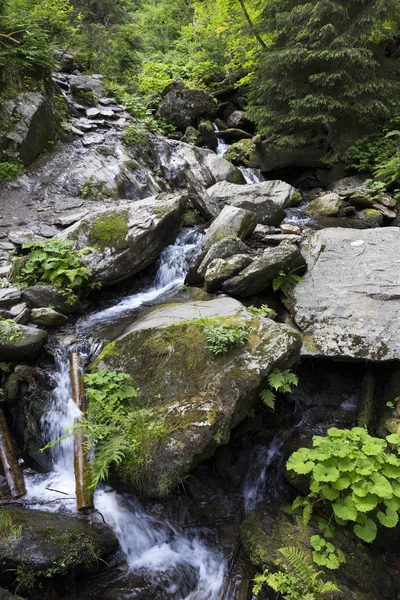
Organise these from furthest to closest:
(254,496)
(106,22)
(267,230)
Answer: (106,22) → (267,230) → (254,496)

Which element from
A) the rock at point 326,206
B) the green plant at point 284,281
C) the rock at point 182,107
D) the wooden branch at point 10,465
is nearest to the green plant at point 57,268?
the wooden branch at point 10,465

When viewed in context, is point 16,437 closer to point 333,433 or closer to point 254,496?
point 254,496

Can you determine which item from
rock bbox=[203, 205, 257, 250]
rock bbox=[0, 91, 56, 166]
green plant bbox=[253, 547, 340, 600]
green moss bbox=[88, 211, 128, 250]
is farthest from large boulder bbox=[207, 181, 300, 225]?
green plant bbox=[253, 547, 340, 600]

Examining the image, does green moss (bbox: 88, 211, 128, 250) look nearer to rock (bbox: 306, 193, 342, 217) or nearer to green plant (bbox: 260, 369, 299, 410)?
green plant (bbox: 260, 369, 299, 410)

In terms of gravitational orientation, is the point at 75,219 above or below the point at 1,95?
below

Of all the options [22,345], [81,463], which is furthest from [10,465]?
[22,345]

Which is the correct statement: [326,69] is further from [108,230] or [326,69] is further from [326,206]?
[108,230]

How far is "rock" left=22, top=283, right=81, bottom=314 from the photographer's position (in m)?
6.03

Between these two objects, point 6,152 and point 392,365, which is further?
point 6,152

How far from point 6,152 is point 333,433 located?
10182 millimetres

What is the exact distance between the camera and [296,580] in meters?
3.42

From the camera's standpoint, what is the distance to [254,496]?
4.57 metres

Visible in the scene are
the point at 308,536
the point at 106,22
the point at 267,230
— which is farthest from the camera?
the point at 106,22

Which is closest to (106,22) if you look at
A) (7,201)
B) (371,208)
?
(7,201)
